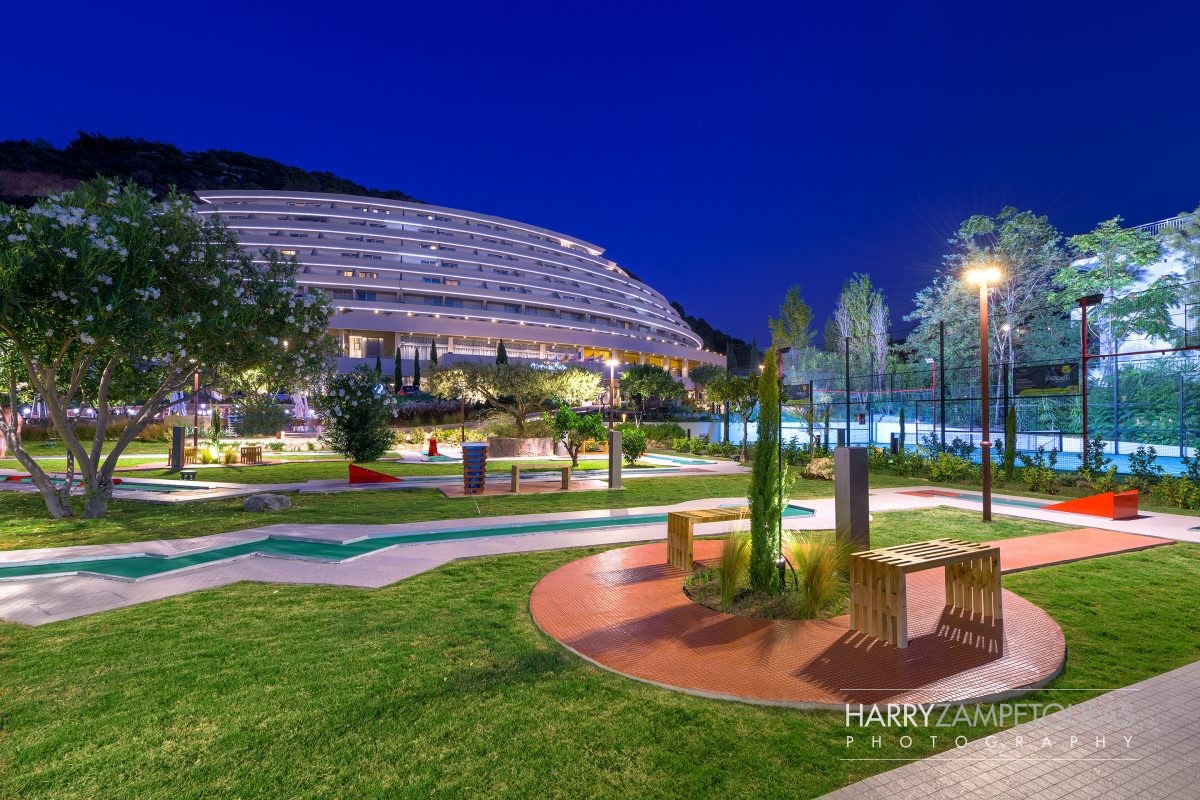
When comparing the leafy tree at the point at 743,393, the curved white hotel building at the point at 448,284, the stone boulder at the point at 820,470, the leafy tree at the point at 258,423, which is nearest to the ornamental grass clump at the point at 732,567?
the stone boulder at the point at 820,470

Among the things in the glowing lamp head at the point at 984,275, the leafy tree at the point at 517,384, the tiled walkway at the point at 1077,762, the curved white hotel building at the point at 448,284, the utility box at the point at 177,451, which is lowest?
the tiled walkway at the point at 1077,762

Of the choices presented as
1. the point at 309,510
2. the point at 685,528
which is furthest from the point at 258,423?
the point at 685,528

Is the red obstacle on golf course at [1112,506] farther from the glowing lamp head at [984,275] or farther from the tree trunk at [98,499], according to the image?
the tree trunk at [98,499]

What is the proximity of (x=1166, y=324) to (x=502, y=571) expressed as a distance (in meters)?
32.2

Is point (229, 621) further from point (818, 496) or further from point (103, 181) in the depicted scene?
point (818, 496)

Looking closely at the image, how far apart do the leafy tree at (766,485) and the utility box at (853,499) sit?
1.45 m

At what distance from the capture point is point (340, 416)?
18.8 m

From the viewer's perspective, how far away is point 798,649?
462 centimetres

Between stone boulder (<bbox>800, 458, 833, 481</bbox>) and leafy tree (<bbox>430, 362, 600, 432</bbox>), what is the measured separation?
46.7 feet

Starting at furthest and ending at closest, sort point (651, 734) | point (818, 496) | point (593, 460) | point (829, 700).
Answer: point (593, 460), point (818, 496), point (829, 700), point (651, 734)

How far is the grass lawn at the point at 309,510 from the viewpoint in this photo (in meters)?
9.26

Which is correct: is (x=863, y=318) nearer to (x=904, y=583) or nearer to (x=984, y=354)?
(x=984, y=354)

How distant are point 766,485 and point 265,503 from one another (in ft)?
33.1

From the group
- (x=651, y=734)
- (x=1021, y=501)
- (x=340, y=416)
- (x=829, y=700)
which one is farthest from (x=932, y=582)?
(x=340, y=416)
